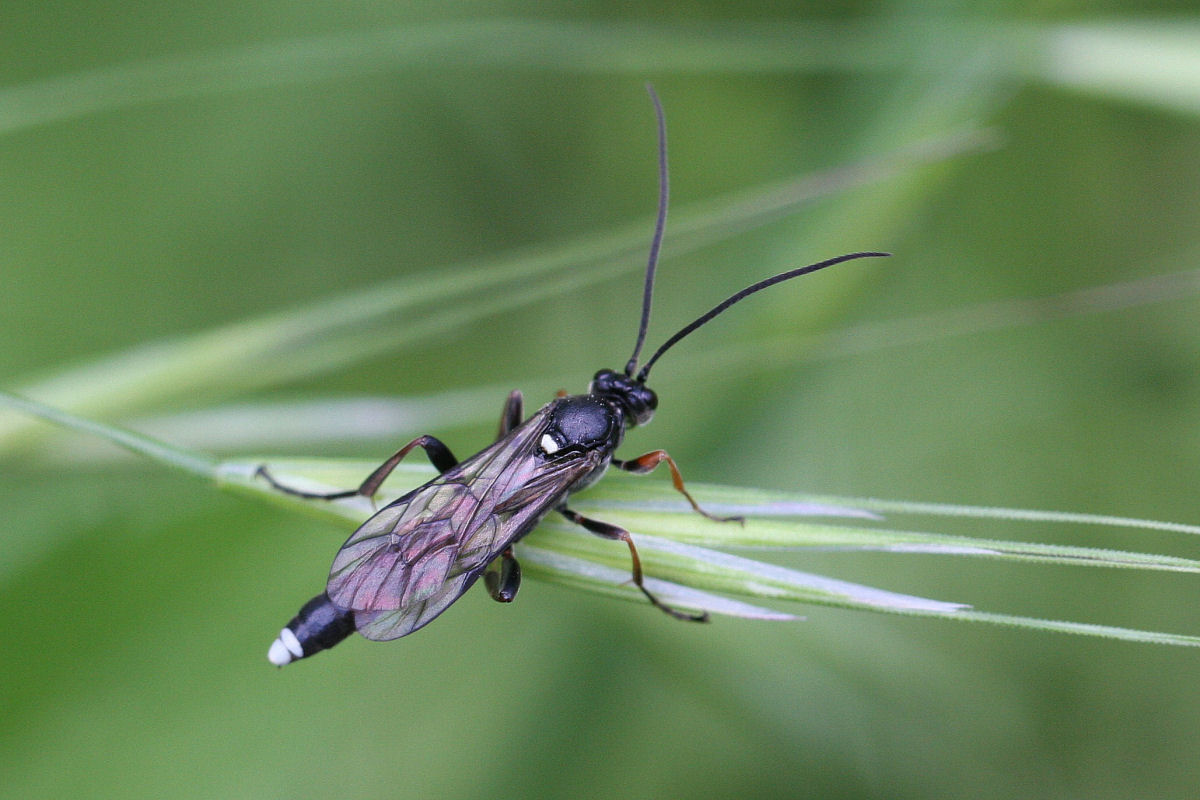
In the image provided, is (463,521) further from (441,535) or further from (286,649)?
(286,649)

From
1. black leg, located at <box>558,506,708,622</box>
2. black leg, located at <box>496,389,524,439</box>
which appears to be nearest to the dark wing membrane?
black leg, located at <box>558,506,708,622</box>

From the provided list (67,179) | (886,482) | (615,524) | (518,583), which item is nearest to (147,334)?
(67,179)

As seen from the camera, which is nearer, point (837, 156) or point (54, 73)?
point (837, 156)

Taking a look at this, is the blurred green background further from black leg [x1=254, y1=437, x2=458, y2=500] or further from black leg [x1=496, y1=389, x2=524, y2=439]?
black leg [x1=254, y1=437, x2=458, y2=500]

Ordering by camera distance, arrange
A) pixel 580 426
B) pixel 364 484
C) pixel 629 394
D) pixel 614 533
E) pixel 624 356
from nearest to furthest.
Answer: pixel 614 533, pixel 364 484, pixel 580 426, pixel 629 394, pixel 624 356

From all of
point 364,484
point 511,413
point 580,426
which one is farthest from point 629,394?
point 364,484

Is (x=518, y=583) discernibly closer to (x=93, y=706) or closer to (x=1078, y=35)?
(x=93, y=706)

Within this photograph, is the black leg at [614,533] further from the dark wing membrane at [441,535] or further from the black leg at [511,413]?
the black leg at [511,413]

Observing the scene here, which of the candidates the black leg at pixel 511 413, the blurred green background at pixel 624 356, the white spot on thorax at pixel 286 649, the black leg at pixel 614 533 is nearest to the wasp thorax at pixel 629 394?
the blurred green background at pixel 624 356

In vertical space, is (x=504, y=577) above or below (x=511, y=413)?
below
